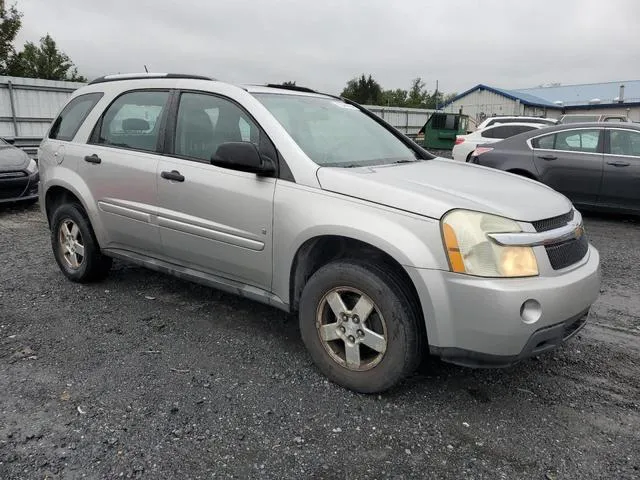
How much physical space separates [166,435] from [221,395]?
0.44 m

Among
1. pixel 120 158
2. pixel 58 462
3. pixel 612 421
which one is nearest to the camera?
pixel 58 462

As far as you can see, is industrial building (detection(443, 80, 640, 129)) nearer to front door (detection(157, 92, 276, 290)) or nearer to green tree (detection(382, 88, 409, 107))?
green tree (detection(382, 88, 409, 107))

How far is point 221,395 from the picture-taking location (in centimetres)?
300

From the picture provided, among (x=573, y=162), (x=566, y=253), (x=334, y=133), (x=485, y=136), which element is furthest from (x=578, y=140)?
(x=566, y=253)

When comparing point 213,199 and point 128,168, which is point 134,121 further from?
Answer: point 213,199

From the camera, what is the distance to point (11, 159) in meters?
8.44

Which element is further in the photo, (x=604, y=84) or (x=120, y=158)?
(x=604, y=84)

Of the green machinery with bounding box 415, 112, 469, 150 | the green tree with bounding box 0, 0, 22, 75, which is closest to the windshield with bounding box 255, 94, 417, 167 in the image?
the green machinery with bounding box 415, 112, 469, 150

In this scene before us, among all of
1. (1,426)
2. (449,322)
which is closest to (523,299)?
(449,322)

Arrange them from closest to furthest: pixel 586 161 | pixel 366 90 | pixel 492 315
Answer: pixel 492 315, pixel 586 161, pixel 366 90

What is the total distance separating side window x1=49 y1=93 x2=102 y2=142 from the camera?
15.2 feet

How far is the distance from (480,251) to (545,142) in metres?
6.45

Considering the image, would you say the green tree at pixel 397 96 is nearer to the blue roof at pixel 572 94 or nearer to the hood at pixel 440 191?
the blue roof at pixel 572 94

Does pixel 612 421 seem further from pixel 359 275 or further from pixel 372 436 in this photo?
pixel 359 275
